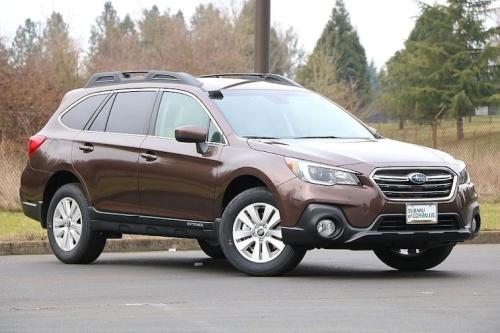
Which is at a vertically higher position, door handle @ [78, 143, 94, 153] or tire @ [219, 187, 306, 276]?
door handle @ [78, 143, 94, 153]

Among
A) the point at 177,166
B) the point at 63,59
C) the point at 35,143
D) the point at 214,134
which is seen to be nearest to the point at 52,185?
the point at 35,143

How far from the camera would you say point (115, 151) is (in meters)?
12.2

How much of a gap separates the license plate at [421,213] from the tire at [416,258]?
112 centimetres

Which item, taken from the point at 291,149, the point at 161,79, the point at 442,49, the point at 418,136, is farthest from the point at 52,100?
the point at 442,49

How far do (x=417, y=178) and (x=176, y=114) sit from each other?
2.63 meters

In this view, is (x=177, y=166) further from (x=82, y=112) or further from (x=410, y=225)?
(x=410, y=225)

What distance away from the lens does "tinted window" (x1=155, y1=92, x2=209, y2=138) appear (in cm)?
1184

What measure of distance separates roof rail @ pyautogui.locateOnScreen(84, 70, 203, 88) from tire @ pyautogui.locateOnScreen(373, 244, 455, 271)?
2.42 metres

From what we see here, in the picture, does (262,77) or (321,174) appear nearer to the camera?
(321,174)

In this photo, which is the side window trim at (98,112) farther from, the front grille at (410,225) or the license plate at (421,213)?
the license plate at (421,213)

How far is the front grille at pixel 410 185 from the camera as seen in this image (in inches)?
413

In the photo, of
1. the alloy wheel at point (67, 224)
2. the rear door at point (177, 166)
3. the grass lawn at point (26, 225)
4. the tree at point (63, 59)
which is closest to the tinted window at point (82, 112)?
the alloy wheel at point (67, 224)

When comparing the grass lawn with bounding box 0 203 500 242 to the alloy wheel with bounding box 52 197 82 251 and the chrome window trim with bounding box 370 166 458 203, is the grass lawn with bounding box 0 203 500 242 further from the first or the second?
the chrome window trim with bounding box 370 166 458 203

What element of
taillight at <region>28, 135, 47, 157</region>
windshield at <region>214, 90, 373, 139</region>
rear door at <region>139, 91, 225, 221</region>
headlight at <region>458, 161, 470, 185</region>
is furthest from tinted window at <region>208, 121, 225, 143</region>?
taillight at <region>28, 135, 47, 157</region>
